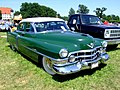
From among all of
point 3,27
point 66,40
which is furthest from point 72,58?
point 3,27

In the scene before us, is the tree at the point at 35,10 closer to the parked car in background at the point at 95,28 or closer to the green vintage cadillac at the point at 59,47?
the parked car in background at the point at 95,28

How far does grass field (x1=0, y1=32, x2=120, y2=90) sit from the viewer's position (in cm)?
489

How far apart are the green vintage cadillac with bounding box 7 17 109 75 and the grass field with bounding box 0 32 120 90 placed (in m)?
0.31

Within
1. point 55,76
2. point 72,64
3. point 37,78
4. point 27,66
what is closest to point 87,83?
point 72,64

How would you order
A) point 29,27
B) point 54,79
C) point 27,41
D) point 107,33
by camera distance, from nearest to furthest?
point 54,79, point 27,41, point 29,27, point 107,33

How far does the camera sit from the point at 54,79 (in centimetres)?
538

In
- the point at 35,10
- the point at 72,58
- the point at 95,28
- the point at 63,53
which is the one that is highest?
the point at 35,10

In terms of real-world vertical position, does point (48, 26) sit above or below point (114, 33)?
above

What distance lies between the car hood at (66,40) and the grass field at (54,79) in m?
0.84

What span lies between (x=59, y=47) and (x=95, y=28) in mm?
4257

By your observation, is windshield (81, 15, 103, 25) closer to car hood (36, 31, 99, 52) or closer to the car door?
the car door

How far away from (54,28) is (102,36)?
2.69 meters

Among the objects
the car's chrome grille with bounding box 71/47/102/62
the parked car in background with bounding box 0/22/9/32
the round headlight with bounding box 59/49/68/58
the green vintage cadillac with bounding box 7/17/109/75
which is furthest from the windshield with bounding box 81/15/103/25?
the parked car in background with bounding box 0/22/9/32

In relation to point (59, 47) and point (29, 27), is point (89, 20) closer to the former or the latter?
point (29, 27)
